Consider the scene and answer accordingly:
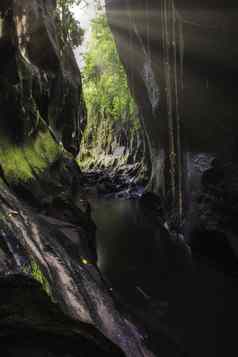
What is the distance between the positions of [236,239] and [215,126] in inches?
106

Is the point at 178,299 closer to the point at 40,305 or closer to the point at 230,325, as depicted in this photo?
the point at 230,325

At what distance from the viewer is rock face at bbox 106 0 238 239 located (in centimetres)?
699

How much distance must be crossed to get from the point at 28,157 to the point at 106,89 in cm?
1650

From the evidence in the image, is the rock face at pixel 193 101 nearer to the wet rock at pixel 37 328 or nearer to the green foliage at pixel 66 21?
the green foliage at pixel 66 21

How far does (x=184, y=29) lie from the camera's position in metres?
8.15

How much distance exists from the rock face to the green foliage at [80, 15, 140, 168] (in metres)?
9.52

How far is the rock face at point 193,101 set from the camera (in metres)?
6.99

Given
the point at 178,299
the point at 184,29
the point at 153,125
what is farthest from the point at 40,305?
A: the point at 153,125

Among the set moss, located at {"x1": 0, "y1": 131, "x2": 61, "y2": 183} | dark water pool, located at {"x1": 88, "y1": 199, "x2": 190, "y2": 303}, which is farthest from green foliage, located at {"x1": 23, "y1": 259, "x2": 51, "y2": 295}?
moss, located at {"x1": 0, "y1": 131, "x2": 61, "y2": 183}

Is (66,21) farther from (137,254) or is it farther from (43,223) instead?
(43,223)

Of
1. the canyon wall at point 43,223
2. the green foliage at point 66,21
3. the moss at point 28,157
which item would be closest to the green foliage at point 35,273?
the canyon wall at point 43,223

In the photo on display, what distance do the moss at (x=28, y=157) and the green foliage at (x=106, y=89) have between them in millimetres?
12414

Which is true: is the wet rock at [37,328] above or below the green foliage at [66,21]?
below

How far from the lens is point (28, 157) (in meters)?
6.84
